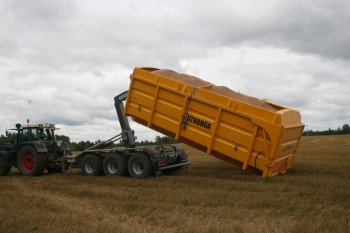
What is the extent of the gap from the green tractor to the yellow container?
Answer: 306 centimetres

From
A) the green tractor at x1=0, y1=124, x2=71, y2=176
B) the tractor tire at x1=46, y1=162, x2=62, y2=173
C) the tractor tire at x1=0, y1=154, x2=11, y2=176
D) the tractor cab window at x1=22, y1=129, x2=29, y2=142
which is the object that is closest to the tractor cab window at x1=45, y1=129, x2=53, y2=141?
the green tractor at x1=0, y1=124, x2=71, y2=176

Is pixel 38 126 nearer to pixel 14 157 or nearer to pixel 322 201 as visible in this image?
pixel 14 157

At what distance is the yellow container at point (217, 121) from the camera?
10.4 metres

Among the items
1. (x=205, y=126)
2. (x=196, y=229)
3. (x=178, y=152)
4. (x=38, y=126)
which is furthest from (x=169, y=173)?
(x=196, y=229)

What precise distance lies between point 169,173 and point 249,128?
343 cm

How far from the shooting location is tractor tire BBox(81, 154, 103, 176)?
12.8 m

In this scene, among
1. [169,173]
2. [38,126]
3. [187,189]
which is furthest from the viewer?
[38,126]

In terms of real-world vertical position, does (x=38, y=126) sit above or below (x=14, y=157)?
above

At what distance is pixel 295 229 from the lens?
19.5ft

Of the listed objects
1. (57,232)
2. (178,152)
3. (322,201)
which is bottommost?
(57,232)

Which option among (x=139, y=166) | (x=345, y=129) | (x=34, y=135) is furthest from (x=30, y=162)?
(x=345, y=129)

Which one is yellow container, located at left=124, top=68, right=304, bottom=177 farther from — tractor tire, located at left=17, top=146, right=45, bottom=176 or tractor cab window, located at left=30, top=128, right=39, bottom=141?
tractor cab window, located at left=30, top=128, right=39, bottom=141

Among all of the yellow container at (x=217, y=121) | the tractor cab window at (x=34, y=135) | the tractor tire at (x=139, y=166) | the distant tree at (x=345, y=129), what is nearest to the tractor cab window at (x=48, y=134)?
the tractor cab window at (x=34, y=135)

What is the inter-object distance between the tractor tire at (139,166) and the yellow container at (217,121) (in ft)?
3.01
